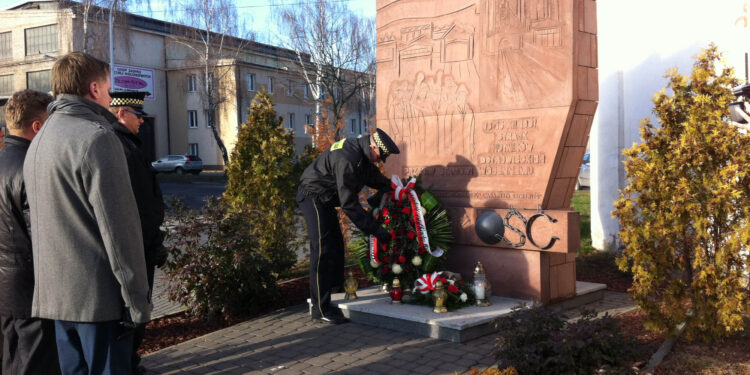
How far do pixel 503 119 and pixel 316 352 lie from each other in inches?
109

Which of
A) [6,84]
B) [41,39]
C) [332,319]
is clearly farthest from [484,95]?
[6,84]

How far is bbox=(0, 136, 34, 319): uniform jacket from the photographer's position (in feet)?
11.5

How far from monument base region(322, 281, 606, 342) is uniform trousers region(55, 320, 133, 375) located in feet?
8.97

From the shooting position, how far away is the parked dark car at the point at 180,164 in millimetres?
36938

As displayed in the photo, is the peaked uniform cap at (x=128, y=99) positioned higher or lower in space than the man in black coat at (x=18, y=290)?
higher

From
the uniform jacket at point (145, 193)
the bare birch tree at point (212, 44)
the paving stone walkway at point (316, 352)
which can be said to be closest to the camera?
the uniform jacket at point (145, 193)

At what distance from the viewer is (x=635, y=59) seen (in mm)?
8430

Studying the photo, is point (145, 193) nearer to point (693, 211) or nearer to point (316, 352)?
point (316, 352)

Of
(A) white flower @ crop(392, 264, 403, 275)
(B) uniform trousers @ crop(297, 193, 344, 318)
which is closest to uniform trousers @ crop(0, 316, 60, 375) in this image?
(B) uniform trousers @ crop(297, 193, 344, 318)

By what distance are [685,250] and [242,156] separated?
194 inches

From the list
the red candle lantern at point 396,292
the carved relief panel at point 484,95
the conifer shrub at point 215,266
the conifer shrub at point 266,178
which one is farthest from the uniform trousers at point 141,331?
the carved relief panel at point 484,95

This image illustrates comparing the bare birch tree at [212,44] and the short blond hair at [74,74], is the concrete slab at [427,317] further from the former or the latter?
the bare birch tree at [212,44]

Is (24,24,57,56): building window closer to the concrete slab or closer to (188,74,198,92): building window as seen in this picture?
(188,74,198,92): building window

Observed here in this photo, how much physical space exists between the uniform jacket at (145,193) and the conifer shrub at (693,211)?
318 cm
